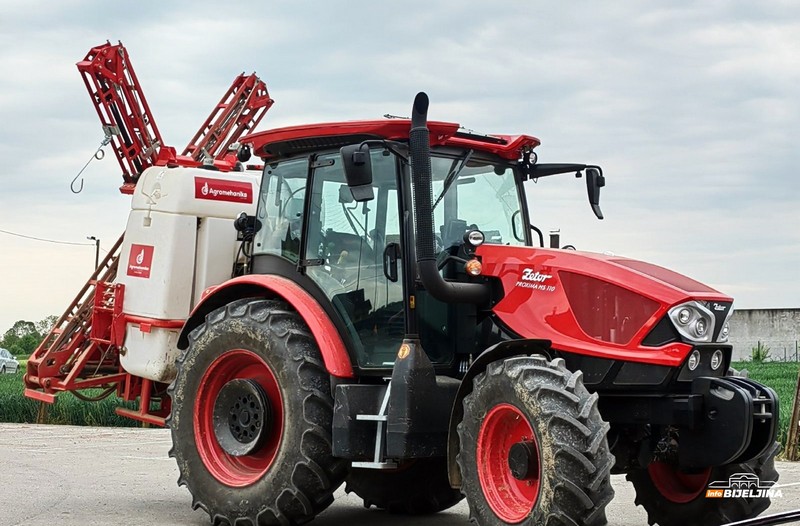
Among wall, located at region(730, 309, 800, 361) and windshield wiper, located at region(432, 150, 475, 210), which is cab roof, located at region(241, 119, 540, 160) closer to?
windshield wiper, located at region(432, 150, 475, 210)

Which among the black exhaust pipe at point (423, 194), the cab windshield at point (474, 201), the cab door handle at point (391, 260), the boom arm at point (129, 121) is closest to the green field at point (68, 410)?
the boom arm at point (129, 121)

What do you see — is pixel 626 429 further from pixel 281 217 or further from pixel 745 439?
pixel 281 217

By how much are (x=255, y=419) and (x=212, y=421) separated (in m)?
0.53

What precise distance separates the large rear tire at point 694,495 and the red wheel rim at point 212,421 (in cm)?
251

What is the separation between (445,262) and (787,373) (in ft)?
86.0

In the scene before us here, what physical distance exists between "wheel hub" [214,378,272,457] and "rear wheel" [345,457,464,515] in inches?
43.4

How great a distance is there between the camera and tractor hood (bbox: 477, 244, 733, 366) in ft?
21.1

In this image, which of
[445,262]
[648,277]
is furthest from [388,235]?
[648,277]

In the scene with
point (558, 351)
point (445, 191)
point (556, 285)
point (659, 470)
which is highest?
point (445, 191)

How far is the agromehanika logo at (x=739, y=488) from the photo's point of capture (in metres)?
6.71

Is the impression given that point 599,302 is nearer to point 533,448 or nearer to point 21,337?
point 533,448

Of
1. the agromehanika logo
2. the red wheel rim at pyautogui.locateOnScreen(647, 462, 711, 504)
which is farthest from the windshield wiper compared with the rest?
the agromehanika logo

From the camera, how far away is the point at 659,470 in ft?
24.2

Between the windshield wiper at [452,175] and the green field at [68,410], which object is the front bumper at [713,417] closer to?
the windshield wiper at [452,175]
